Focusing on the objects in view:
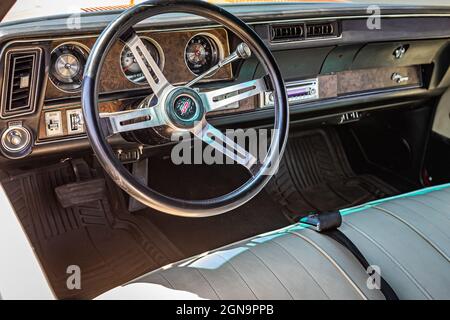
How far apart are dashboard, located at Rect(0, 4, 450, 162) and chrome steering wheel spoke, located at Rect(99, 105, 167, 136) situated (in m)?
0.24

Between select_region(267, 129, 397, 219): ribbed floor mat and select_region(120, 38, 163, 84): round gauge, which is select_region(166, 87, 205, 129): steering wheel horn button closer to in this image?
select_region(120, 38, 163, 84): round gauge

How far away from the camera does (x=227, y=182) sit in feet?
9.28

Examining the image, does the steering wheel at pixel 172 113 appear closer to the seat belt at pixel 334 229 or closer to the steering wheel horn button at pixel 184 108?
the steering wheel horn button at pixel 184 108

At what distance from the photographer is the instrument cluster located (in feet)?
5.63

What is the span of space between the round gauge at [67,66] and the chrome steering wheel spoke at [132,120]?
30cm

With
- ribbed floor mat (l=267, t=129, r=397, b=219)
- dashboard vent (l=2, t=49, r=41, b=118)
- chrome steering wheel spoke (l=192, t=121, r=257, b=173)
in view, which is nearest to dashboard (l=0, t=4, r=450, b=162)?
dashboard vent (l=2, t=49, r=41, b=118)

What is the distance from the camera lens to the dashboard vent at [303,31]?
6.70 feet

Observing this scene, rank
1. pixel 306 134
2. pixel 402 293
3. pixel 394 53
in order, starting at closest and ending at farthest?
pixel 402 293, pixel 394 53, pixel 306 134

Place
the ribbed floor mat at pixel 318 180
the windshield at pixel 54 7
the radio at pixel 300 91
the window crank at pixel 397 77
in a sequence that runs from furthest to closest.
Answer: the ribbed floor mat at pixel 318 180, the window crank at pixel 397 77, the radio at pixel 300 91, the windshield at pixel 54 7

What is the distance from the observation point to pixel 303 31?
6.91 feet

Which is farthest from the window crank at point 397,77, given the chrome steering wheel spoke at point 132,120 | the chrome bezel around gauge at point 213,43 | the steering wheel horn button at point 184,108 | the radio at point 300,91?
the chrome steering wheel spoke at point 132,120
